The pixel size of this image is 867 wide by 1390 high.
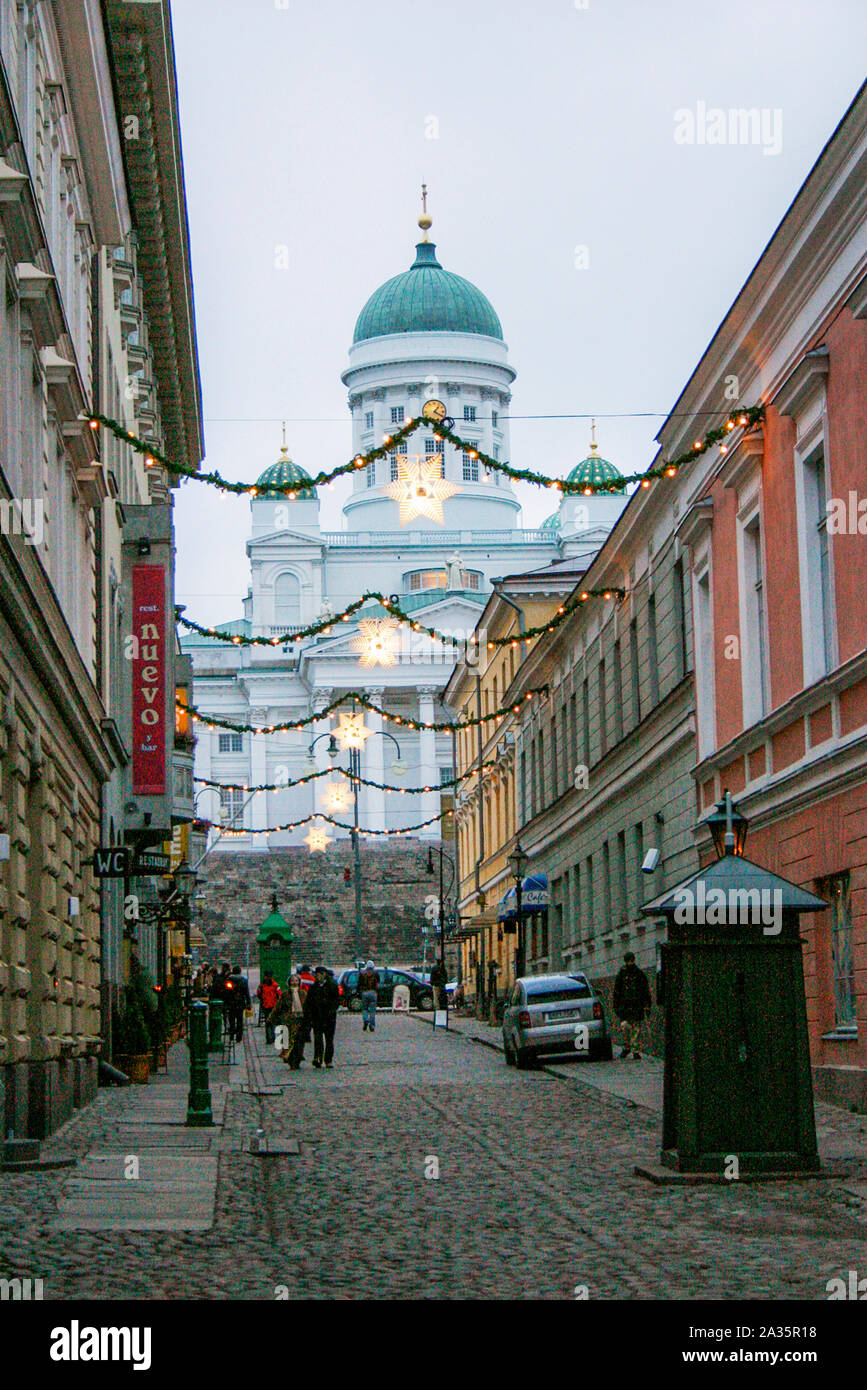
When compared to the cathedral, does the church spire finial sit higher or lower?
higher

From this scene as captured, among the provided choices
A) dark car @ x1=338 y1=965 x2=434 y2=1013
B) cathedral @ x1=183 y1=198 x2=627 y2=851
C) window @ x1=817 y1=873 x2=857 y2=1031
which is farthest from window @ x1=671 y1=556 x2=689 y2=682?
cathedral @ x1=183 y1=198 x2=627 y2=851

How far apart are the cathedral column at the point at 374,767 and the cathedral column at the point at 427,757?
5.89 ft

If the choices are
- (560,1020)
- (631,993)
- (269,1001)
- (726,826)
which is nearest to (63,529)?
(726,826)

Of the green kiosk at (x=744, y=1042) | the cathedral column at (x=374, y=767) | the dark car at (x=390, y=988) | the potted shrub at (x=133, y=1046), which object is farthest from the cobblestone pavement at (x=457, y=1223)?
the cathedral column at (x=374, y=767)

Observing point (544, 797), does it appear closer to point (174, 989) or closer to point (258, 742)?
point (174, 989)

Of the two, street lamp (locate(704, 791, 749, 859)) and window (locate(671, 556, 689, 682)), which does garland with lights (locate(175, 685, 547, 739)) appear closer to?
window (locate(671, 556, 689, 682))

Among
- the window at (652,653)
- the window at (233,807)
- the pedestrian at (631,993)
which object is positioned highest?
the window at (233,807)

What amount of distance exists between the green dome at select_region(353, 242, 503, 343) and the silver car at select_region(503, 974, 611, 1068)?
3984 inches

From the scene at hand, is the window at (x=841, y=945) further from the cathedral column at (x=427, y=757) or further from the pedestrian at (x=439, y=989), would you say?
the cathedral column at (x=427, y=757)

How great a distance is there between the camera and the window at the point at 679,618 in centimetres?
2947

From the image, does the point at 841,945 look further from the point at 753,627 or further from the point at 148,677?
the point at 148,677

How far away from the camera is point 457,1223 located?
1269 centimetres

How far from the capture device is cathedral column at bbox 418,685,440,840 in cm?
11250

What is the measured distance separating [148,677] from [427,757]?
275 ft
